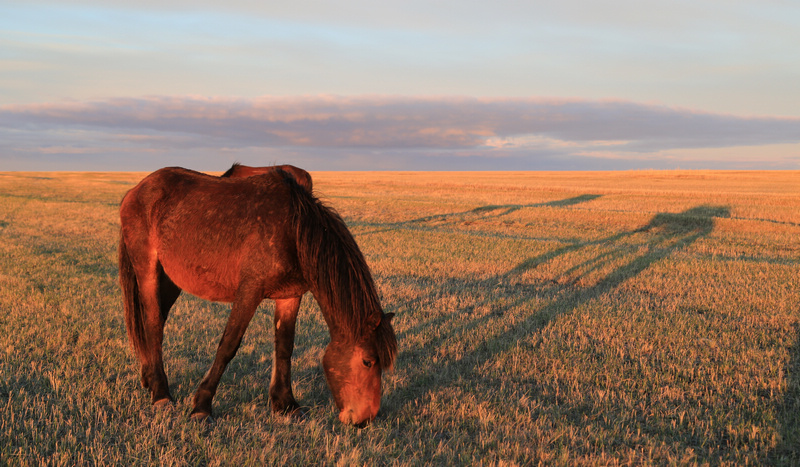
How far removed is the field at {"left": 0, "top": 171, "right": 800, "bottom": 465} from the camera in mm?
3850

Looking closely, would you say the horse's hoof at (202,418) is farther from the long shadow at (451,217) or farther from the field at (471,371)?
the long shadow at (451,217)

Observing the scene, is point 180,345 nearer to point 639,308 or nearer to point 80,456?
point 80,456

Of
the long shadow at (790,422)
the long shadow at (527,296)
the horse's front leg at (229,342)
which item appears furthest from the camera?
the long shadow at (527,296)

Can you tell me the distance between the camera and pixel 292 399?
454 cm

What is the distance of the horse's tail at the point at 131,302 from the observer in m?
5.04

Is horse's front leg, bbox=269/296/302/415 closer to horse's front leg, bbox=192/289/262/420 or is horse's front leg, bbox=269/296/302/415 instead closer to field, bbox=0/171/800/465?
field, bbox=0/171/800/465

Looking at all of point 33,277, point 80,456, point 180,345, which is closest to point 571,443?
point 80,456

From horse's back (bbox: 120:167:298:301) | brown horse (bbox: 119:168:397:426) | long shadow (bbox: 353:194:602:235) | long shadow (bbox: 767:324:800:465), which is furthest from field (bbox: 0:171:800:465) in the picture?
long shadow (bbox: 353:194:602:235)

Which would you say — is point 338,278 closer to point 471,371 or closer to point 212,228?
point 212,228

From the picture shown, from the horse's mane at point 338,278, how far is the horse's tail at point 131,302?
2209mm

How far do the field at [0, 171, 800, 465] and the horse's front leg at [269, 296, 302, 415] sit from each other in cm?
19

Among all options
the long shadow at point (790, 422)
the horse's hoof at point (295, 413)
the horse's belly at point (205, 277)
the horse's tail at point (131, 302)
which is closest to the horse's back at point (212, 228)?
the horse's belly at point (205, 277)

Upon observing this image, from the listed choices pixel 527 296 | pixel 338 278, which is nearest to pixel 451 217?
pixel 527 296

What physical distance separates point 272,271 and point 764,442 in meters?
4.43
